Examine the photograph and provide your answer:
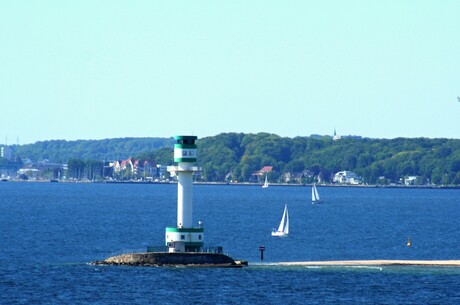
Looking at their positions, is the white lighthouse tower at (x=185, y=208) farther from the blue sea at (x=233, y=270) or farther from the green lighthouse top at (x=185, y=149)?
the blue sea at (x=233, y=270)

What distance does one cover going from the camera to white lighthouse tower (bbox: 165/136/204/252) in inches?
3393

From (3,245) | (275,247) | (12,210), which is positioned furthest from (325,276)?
(12,210)

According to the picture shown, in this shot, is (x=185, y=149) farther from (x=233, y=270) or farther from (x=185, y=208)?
(x=233, y=270)

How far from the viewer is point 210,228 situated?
140 meters

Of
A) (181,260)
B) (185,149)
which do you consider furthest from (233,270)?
(185,149)

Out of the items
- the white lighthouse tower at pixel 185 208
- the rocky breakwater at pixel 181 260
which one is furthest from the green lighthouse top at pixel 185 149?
the rocky breakwater at pixel 181 260

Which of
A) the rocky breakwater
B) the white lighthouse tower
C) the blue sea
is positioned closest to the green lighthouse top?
the white lighthouse tower

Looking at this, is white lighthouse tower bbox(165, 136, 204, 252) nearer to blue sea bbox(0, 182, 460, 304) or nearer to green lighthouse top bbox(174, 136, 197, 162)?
green lighthouse top bbox(174, 136, 197, 162)

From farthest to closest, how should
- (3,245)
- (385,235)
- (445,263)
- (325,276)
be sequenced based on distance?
1. (385,235)
2. (3,245)
3. (445,263)
4. (325,276)

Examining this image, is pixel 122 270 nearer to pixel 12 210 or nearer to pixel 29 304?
pixel 29 304

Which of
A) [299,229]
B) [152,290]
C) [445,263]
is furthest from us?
[299,229]

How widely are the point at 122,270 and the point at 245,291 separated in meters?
11.7

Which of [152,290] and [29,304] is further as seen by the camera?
[152,290]

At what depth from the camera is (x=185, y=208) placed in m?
87.0
